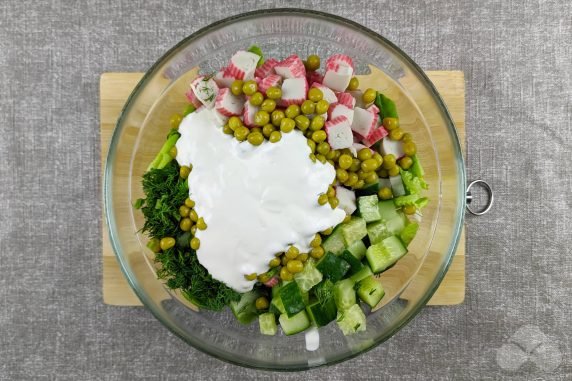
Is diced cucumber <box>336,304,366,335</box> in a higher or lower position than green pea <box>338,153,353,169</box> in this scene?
lower

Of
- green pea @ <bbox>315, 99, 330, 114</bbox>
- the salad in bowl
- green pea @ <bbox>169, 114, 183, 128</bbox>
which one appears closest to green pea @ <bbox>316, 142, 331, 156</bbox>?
the salad in bowl

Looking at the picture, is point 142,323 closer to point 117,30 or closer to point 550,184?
point 117,30

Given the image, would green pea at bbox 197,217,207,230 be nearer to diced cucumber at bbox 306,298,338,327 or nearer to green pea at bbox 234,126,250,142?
green pea at bbox 234,126,250,142

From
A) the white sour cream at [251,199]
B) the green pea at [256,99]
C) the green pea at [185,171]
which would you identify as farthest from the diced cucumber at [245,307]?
the green pea at [256,99]

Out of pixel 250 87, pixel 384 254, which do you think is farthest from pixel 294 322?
pixel 250 87

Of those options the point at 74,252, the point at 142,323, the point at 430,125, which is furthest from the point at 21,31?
the point at 430,125

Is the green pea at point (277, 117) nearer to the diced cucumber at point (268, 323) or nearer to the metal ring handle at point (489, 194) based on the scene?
the diced cucumber at point (268, 323)
